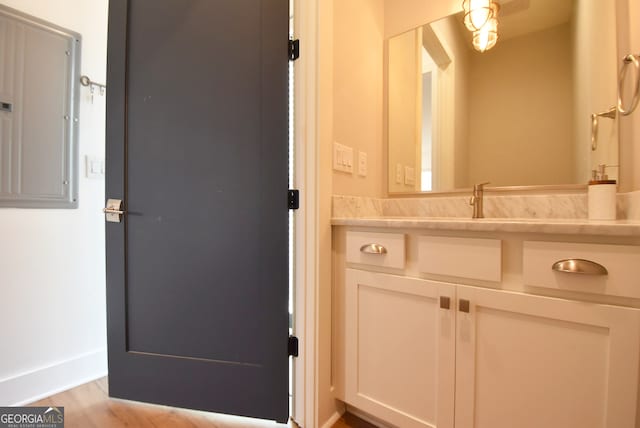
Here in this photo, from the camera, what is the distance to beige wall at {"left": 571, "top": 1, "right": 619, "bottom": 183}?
1051 mm

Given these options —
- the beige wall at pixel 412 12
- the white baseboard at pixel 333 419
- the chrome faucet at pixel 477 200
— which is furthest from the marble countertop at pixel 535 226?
the beige wall at pixel 412 12

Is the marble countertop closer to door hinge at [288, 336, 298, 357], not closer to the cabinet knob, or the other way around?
the cabinet knob

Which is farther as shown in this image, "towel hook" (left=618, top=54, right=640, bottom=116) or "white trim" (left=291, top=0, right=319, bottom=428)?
"white trim" (left=291, top=0, right=319, bottom=428)

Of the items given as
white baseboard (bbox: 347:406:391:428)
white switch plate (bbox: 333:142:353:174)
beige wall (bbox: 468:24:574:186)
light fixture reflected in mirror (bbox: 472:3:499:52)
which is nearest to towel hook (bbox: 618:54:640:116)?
beige wall (bbox: 468:24:574:186)

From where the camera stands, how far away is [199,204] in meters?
1.25

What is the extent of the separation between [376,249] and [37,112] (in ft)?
6.25

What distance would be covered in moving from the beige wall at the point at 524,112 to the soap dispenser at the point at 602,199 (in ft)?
0.76

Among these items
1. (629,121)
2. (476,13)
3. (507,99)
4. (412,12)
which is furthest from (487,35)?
(629,121)

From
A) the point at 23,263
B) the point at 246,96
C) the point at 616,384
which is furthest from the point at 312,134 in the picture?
the point at 23,263

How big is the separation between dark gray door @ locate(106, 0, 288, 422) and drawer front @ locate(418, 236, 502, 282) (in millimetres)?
578

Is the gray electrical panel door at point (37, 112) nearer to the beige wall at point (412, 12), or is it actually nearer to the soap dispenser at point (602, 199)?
the beige wall at point (412, 12)

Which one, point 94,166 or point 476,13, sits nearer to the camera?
point 476,13

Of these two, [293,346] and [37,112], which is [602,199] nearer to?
[293,346]

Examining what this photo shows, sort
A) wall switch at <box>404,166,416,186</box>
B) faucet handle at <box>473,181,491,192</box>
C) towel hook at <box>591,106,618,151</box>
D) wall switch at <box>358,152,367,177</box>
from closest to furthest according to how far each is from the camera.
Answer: towel hook at <box>591,106,618,151</box>
faucet handle at <box>473,181,491,192</box>
wall switch at <box>358,152,367,177</box>
wall switch at <box>404,166,416,186</box>
